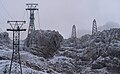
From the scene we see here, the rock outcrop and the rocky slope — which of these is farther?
the rock outcrop

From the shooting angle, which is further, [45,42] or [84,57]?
[84,57]

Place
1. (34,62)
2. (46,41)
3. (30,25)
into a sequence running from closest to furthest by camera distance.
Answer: (34,62) → (30,25) → (46,41)

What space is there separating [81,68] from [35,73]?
66.2 m

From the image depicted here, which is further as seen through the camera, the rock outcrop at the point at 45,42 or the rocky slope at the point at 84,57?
the rock outcrop at the point at 45,42

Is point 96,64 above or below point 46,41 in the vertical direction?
below

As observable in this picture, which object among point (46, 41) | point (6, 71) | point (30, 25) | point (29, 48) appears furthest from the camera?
point (46, 41)

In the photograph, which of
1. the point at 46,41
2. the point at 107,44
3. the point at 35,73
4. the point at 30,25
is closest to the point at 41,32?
the point at 46,41

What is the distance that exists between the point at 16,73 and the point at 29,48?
60866 mm

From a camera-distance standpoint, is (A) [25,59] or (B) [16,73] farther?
(A) [25,59]

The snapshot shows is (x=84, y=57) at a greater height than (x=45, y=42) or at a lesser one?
lesser

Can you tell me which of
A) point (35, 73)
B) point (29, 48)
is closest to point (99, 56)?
point (29, 48)

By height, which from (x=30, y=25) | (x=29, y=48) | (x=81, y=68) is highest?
(x=30, y=25)

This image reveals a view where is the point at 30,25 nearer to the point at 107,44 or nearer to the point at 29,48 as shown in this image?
the point at 29,48

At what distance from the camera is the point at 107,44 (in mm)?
186000
